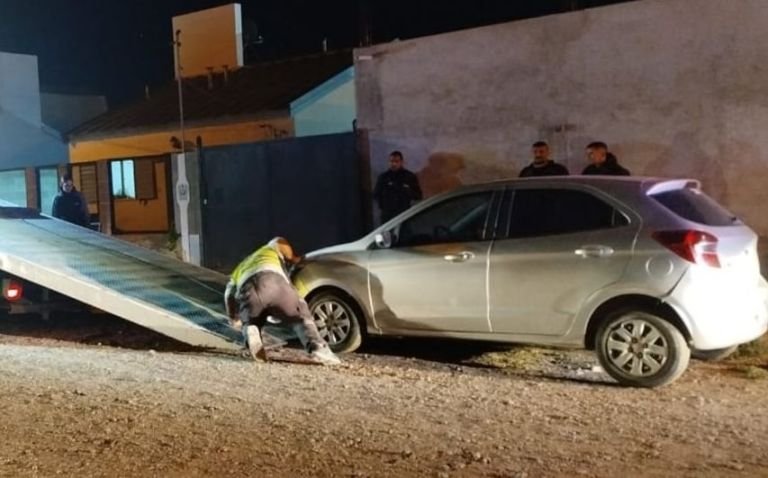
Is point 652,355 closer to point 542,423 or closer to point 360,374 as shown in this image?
point 542,423

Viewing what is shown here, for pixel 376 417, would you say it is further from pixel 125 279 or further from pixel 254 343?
pixel 125 279

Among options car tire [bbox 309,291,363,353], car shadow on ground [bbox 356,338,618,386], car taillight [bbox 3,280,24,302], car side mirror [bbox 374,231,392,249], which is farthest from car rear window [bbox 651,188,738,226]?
car taillight [bbox 3,280,24,302]

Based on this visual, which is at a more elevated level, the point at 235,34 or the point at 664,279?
the point at 235,34

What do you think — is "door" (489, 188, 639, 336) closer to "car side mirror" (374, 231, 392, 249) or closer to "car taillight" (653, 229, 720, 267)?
"car taillight" (653, 229, 720, 267)

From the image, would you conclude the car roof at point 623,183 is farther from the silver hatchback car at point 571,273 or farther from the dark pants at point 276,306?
the dark pants at point 276,306

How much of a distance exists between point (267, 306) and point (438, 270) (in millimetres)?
1586

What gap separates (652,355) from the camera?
700cm

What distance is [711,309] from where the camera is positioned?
6.82m

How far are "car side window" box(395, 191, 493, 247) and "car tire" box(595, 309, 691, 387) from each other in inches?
54.6

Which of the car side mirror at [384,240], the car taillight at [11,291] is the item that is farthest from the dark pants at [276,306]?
the car taillight at [11,291]

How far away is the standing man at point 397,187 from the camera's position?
11695 mm

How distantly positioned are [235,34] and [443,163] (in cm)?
1368

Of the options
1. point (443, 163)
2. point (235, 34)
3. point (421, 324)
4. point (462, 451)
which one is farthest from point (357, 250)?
point (235, 34)

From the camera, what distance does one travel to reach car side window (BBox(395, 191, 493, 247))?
26.0ft
